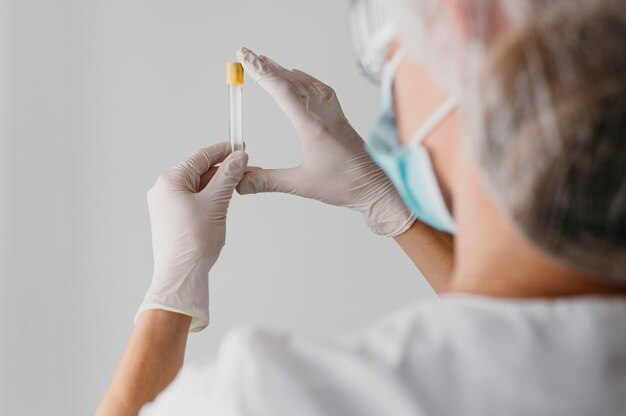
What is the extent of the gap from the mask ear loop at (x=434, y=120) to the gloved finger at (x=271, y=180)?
71 centimetres

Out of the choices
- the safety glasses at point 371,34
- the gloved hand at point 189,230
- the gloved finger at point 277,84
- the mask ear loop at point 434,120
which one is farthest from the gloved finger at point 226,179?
the mask ear loop at point 434,120

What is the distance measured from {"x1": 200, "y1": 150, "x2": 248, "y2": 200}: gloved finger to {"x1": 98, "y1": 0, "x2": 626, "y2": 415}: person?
0.70 meters

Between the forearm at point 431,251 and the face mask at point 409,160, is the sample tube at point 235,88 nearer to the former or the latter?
the forearm at point 431,251

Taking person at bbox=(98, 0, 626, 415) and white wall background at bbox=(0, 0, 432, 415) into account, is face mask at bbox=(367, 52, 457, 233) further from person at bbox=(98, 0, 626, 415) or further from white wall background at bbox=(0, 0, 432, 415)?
white wall background at bbox=(0, 0, 432, 415)

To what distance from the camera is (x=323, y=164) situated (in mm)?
1526

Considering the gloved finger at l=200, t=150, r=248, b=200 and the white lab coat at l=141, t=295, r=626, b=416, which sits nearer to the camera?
the white lab coat at l=141, t=295, r=626, b=416

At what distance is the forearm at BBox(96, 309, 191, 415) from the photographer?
1.19 metres

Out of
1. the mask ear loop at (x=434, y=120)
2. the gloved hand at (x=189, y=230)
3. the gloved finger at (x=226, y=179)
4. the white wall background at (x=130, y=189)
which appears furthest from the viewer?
the white wall background at (x=130, y=189)

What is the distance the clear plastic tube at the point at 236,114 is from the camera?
1.47m

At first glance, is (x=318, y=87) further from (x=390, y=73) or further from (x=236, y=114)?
(x=390, y=73)

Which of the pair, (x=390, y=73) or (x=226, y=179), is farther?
(x=226, y=179)

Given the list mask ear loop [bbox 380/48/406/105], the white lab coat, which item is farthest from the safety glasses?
the white lab coat

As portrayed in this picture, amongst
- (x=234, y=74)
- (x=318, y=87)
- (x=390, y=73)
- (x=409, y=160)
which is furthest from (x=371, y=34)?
(x=318, y=87)

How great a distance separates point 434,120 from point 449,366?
25cm
